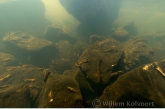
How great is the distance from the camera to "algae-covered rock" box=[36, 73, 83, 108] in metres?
4.09

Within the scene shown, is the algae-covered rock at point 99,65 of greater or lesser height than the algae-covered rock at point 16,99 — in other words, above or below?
above

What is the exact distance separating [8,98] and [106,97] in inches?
167

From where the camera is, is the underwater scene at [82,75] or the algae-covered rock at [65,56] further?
the algae-covered rock at [65,56]

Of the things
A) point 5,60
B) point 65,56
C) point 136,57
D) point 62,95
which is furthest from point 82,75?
point 5,60

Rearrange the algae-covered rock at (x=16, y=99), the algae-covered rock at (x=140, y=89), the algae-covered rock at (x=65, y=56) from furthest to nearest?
the algae-covered rock at (x=65, y=56), the algae-covered rock at (x=16, y=99), the algae-covered rock at (x=140, y=89)

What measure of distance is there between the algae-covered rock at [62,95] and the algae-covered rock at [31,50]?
8.26m

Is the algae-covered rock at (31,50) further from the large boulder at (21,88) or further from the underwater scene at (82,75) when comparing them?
the large boulder at (21,88)

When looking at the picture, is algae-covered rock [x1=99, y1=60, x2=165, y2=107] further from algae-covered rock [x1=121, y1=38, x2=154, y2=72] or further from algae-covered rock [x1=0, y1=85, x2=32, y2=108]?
algae-covered rock [x1=0, y1=85, x2=32, y2=108]

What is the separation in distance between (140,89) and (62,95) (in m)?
2.88

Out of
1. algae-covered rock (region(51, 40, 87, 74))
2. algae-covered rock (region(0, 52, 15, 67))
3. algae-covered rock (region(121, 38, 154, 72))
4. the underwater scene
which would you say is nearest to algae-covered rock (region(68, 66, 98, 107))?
the underwater scene

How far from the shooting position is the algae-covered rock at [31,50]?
13.0 metres

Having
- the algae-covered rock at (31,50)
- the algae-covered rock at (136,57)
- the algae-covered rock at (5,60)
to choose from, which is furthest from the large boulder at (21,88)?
the algae-covered rock at (136,57)

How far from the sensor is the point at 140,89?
183 inches

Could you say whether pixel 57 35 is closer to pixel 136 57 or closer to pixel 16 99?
pixel 136 57
